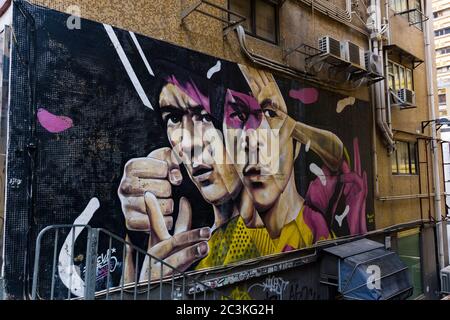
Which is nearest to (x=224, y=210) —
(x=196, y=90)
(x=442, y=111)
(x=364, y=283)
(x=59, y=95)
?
(x=196, y=90)

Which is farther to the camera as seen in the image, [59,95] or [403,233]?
[403,233]

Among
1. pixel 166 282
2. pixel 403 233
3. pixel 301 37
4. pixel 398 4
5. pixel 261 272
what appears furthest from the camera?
pixel 398 4

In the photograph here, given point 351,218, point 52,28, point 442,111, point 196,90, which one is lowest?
point 351,218

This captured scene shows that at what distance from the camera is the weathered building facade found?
13.9 feet

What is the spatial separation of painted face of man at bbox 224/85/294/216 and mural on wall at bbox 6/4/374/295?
0.02 metres

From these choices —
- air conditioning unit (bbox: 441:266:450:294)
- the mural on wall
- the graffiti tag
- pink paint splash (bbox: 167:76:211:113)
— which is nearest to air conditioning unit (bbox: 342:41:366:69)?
the mural on wall

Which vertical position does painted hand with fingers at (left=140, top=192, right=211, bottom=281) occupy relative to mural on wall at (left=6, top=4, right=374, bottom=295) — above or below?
below

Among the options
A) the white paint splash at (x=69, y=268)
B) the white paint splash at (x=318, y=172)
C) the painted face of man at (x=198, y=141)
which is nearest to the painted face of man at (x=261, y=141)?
the painted face of man at (x=198, y=141)

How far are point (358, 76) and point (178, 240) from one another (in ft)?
20.6

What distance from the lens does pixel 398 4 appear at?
1201 centimetres

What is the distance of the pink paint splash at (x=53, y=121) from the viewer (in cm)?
422

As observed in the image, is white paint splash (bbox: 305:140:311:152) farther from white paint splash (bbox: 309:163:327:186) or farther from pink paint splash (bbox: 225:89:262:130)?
pink paint splash (bbox: 225:89:262:130)

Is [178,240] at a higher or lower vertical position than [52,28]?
lower

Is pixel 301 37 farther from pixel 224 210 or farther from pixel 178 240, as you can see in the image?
pixel 178 240
